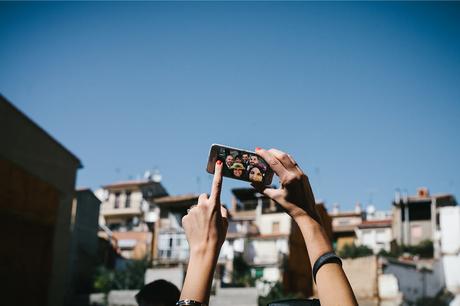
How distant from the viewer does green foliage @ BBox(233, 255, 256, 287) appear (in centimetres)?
3488

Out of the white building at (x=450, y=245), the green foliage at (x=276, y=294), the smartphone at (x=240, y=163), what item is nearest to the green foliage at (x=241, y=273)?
the green foliage at (x=276, y=294)

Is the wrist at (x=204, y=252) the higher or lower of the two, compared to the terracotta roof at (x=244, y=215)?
lower

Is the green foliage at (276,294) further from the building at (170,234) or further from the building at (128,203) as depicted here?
the building at (128,203)

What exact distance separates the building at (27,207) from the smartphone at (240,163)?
16296mm

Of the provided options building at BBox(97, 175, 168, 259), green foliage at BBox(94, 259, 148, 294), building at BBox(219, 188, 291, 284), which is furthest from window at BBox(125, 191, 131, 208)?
green foliage at BBox(94, 259, 148, 294)

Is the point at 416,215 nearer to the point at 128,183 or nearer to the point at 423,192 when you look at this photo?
the point at 423,192

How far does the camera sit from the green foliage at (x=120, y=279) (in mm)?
34344

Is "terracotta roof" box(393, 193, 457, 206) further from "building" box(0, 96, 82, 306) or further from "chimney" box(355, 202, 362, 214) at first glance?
"building" box(0, 96, 82, 306)

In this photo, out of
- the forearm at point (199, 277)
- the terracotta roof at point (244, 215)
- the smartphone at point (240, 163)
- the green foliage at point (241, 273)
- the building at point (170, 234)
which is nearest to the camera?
the forearm at point (199, 277)

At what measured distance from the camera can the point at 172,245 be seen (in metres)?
41.1

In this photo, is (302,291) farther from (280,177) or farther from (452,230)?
(280,177)

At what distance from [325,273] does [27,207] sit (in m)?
18.6

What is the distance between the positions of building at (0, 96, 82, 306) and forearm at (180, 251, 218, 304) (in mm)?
16781

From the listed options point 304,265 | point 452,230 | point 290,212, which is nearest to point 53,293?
point 304,265
